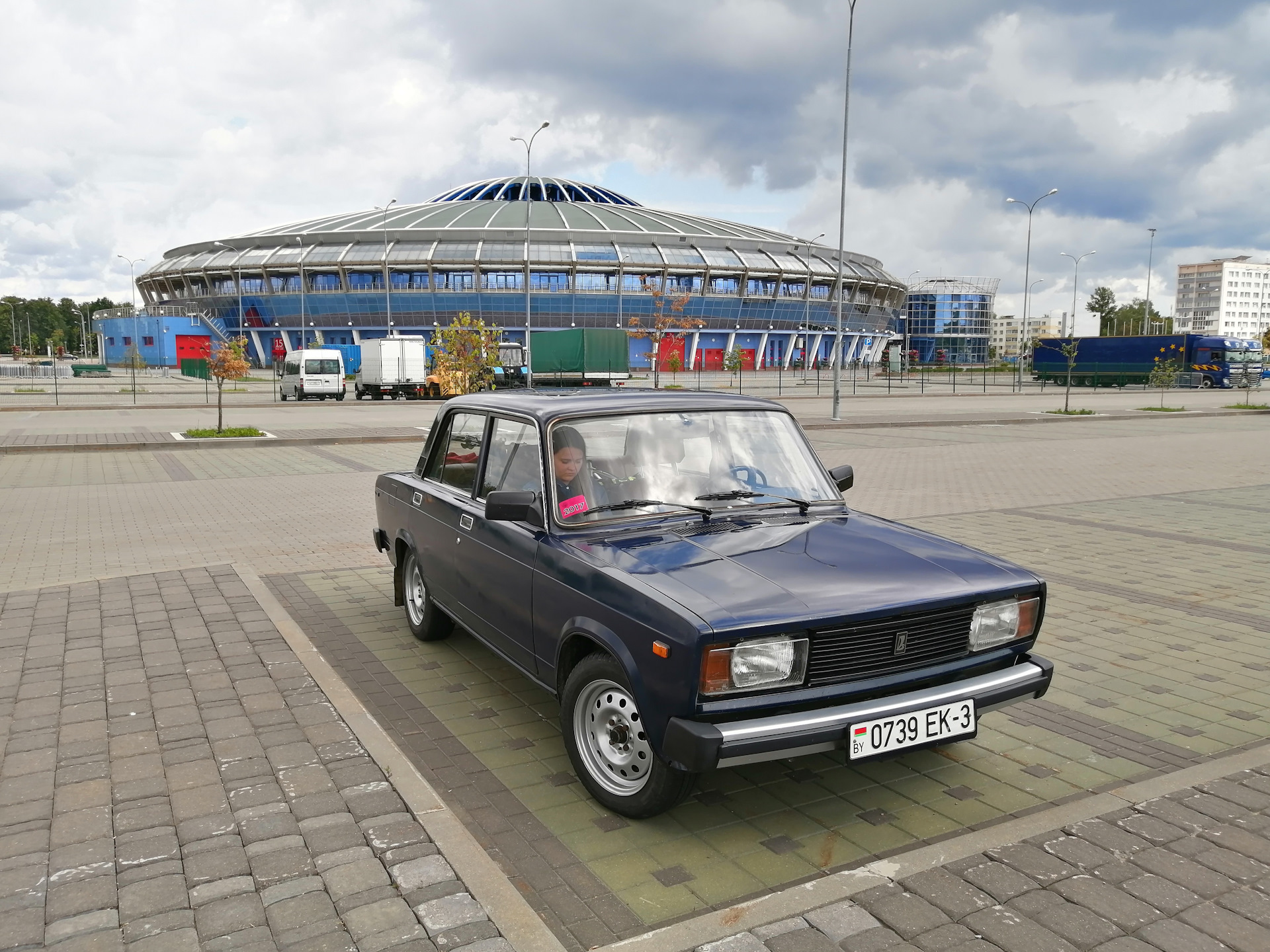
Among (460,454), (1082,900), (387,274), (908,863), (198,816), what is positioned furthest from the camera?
(387,274)

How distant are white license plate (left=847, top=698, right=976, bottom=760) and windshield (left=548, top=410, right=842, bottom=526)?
128 centimetres

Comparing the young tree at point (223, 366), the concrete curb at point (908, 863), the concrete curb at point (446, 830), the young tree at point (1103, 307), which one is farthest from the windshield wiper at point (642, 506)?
the young tree at point (1103, 307)

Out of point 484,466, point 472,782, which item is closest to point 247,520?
point 484,466

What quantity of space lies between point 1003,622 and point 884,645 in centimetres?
68

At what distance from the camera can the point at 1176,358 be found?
2224 inches

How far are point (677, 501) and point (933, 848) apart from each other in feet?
5.73

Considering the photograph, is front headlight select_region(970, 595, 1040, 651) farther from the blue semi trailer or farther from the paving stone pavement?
the blue semi trailer

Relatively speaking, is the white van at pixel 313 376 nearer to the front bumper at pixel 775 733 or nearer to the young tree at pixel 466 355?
the young tree at pixel 466 355

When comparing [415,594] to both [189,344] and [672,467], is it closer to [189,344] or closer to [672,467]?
[672,467]

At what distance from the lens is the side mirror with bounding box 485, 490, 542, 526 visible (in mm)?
3990

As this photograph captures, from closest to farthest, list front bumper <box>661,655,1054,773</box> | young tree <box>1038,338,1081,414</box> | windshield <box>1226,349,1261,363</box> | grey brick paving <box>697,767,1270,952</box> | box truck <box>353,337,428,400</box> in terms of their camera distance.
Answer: grey brick paving <box>697,767,1270,952</box> < front bumper <box>661,655,1054,773</box> < young tree <box>1038,338,1081,414</box> < box truck <box>353,337,428,400</box> < windshield <box>1226,349,1261,363</box>

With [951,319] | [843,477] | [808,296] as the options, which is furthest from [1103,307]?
[843,477]

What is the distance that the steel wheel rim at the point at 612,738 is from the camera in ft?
11.2

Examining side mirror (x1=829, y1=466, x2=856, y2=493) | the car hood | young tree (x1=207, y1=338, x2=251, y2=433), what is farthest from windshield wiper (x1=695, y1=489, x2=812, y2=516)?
young tree (x1=207, y1=338, x2=251, y2=433)
